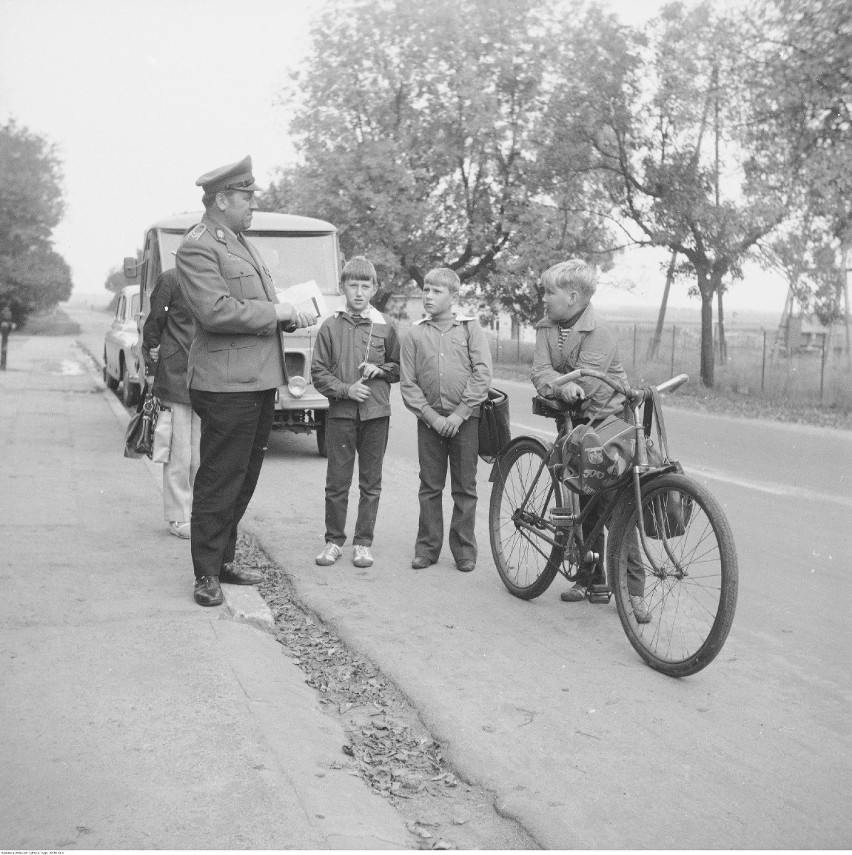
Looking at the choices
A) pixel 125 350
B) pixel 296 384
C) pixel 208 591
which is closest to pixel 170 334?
pixel 296 384

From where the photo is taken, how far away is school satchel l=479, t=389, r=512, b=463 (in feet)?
20.3

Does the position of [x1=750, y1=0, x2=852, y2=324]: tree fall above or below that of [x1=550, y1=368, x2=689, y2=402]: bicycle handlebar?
above

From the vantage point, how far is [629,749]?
12.4 ft

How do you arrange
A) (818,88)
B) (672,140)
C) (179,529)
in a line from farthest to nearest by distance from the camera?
1. (672,140)
2. (818,88)
3. (179,529)

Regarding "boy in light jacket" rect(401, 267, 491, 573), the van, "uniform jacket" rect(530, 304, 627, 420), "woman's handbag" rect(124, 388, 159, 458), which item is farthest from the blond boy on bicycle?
the van

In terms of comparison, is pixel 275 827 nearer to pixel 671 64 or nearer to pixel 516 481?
pixel 516 481

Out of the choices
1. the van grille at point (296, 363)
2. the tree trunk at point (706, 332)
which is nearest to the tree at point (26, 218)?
the tree trunk at point (706, 332)

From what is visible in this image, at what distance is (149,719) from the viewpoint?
12.7 ft

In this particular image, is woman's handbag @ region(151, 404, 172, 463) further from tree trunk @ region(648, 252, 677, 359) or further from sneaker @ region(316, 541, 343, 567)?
tree trunk @ region(648, 252, 677, 359)

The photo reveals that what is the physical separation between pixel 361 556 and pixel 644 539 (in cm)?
222

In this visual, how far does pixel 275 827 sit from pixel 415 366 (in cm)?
360

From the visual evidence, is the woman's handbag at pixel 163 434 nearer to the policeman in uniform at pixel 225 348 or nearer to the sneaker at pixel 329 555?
the sneaker at pixel 329 555

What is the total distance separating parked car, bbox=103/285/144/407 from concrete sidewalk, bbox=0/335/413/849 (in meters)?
9.03

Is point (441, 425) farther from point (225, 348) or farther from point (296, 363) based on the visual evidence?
point (296, 363)
